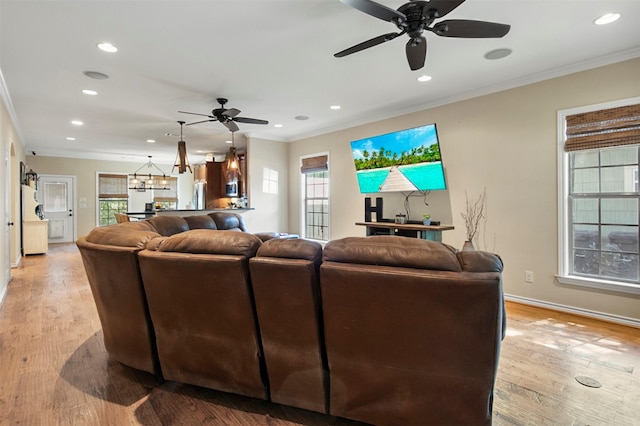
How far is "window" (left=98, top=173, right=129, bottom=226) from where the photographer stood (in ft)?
31.7

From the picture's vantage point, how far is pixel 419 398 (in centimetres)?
148

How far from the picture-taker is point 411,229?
4.34 metres

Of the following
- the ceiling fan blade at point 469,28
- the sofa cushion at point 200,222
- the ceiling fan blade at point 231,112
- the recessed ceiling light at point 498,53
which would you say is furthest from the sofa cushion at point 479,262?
the ceiling fan blade at point 231,112

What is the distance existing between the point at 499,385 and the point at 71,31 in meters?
4.05

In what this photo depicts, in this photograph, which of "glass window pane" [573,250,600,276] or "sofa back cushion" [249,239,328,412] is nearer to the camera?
"sofa back cushion" [249,239,328,412]

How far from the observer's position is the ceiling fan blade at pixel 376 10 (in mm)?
1885

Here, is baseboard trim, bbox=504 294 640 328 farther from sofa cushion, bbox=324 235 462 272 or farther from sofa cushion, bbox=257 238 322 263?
sofa cushion, bbox=257 238 322 263

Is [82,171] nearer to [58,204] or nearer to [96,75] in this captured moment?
[58,204]

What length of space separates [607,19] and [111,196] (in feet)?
36.3

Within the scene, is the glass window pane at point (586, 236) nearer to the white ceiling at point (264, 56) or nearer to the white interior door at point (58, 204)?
the white ceiling at point (264, 56)

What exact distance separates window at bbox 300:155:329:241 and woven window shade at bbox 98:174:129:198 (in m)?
6.38

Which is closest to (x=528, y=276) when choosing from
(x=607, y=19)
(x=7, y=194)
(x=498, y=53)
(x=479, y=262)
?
(x=498, y=53)

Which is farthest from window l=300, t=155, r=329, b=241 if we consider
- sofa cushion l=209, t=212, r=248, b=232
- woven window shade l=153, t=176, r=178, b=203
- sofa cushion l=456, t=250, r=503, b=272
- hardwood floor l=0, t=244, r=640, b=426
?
woven window shade l=153, t=176, r=178, b=203

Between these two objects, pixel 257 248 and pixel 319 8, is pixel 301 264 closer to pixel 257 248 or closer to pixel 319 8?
pixel 257 248
